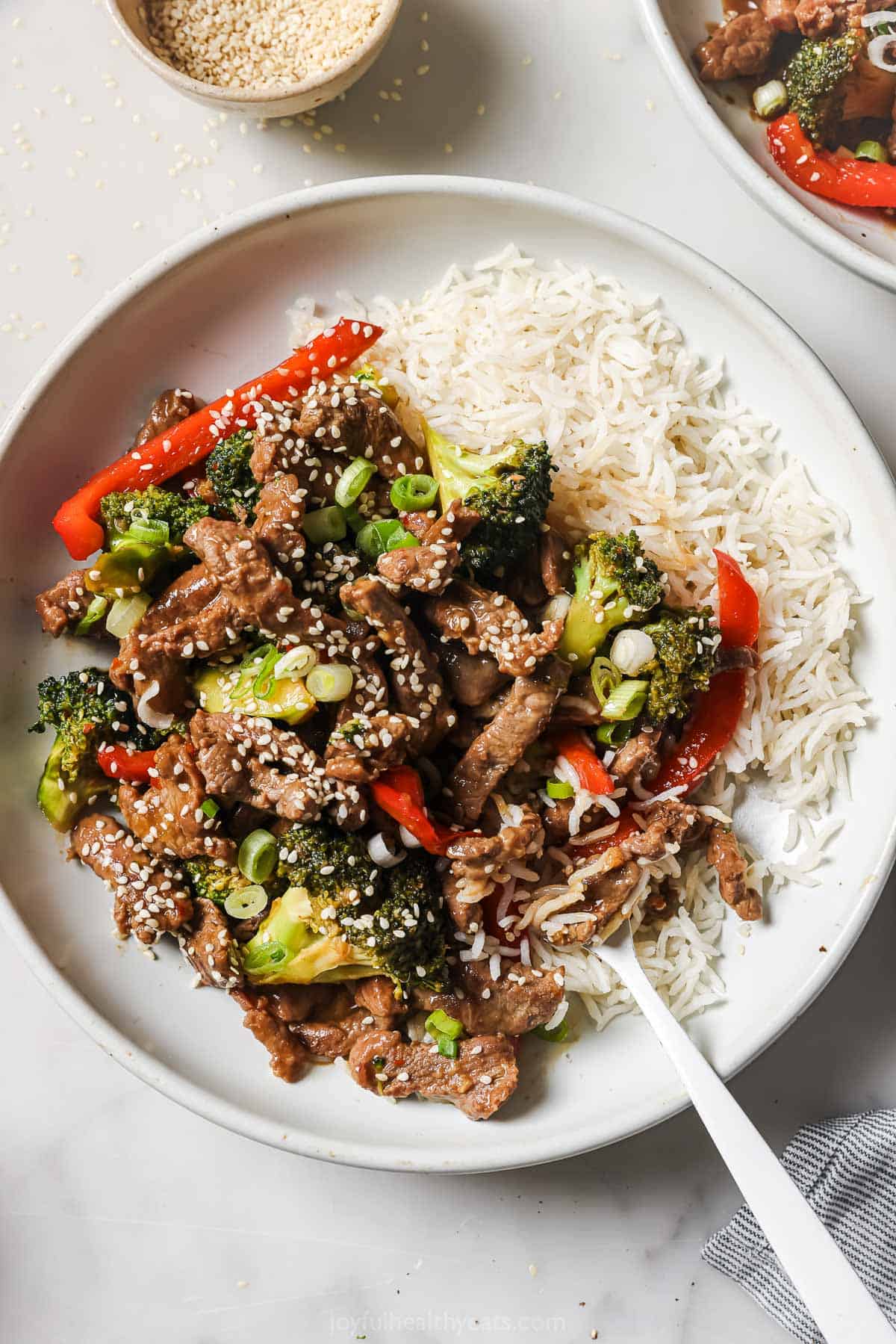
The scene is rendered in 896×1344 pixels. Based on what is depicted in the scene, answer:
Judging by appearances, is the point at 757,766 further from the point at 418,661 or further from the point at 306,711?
the point at 306,711

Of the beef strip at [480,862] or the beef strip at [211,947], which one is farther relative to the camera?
the beef strip at [211,947]

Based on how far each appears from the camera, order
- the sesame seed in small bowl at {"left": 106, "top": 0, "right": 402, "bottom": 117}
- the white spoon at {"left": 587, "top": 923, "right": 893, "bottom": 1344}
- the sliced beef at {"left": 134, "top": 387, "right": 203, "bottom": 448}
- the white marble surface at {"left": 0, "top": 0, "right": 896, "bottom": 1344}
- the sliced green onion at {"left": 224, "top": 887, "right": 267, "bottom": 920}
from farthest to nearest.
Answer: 1. the white marble surface at {"left": 0, "top": 0, "right": 896, "bottom": 1344}
2. the sesame seed in small bowl at {"left": 106, "top": 0, "right": 402, "bottom": 117}
3. the sliced beef at {"left": 134, "top": 387, "right": 203, "bottom": 448}
4. the sliced green onion at {"left": 224, "top": 887, "right": 267, "bottom": 920}
5. the white spoon at {"left": 587, "top": 923, "right": 893, "bottom": 1344}

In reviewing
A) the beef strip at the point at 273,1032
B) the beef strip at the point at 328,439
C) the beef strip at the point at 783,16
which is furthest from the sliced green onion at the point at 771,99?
the beef strip at the point at 273,1032

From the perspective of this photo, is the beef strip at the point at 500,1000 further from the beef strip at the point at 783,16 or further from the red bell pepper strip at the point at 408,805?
the beef strip at the point at 783,16

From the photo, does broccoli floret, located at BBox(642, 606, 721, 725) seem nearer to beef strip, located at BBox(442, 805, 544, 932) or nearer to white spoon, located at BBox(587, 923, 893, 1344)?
beef strip, located at BBox(442, 805, 544, 932)

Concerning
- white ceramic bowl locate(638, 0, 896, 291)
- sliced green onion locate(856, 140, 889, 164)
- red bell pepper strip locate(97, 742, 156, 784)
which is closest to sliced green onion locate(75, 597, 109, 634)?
red bell pepper strip locate(97, 742, 156, 784)

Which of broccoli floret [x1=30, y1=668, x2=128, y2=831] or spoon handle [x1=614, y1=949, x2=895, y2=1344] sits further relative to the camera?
broccoli floret [x1=30, y1=668, x2=128, y2=831]

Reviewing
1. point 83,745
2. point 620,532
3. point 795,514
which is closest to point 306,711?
point 83,745
